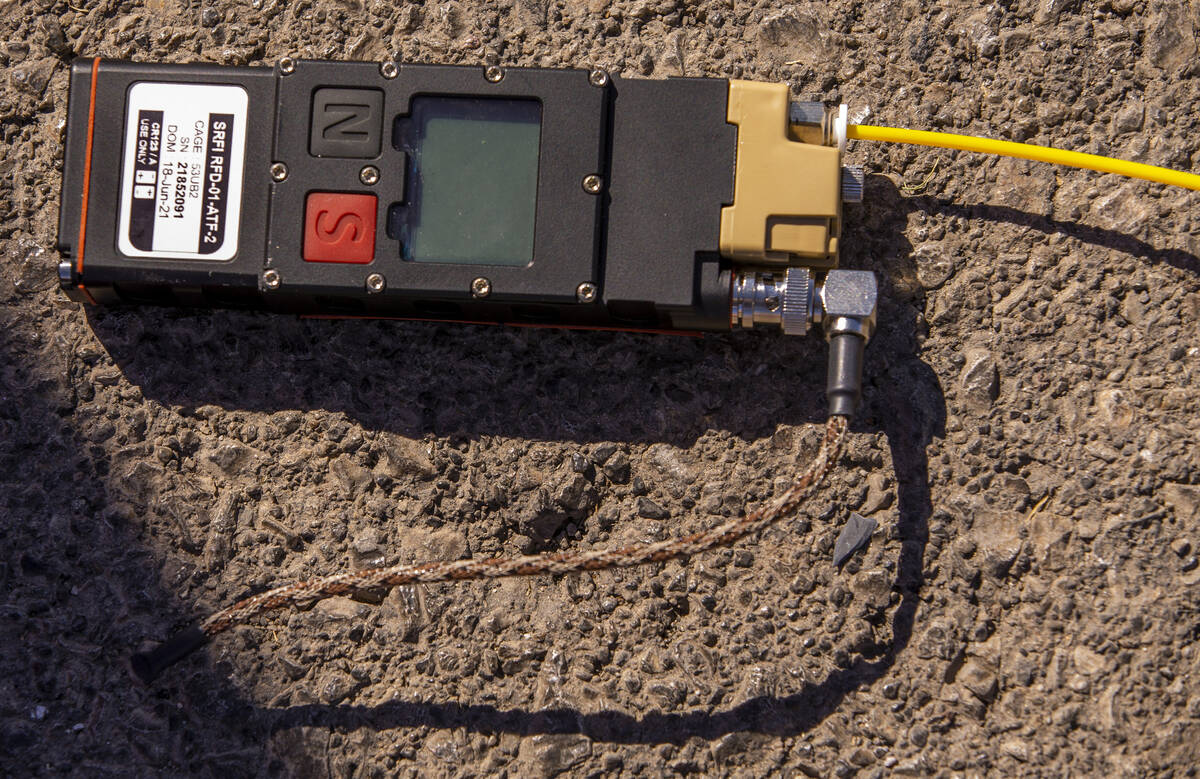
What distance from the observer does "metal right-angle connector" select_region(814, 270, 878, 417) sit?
4.80ft

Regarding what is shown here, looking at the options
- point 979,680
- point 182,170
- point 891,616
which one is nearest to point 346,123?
point 182,170

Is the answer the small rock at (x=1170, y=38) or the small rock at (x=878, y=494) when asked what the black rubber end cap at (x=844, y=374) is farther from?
the small rock at (x=1170, y=38)

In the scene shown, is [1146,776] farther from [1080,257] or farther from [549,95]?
[549,95]

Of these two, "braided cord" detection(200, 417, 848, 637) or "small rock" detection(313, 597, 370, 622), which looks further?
"small rock" detection(313, 597, 370, 622)

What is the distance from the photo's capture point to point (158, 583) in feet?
5.31

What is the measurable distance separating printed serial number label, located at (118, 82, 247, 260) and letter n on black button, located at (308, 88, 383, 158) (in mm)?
106

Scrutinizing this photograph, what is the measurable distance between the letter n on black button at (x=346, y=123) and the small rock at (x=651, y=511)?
61cm

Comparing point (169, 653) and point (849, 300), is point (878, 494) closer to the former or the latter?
point (849, 300)

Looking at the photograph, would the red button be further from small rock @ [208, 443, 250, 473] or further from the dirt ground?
small rock @ [208, 443, 250, 473]

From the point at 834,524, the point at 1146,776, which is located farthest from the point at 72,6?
the point at 1146,776

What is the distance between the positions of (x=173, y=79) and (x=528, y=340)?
612mm

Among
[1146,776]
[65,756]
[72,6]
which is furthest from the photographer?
[72,6]

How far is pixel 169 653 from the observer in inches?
60.3

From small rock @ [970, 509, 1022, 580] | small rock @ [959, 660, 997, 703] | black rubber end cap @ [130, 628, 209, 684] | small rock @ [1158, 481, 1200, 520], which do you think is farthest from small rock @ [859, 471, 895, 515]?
black rubber end cap @ [130, 628, 209, 684]
